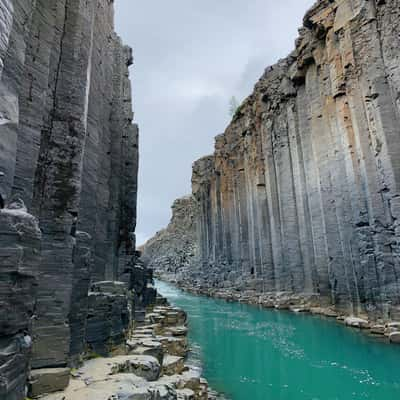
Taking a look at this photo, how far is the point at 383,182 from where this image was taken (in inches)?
661

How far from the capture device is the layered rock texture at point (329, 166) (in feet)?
55.3

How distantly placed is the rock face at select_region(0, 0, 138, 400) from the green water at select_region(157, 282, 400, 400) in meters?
4.22

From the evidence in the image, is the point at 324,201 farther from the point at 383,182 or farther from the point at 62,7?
the point at 62,7

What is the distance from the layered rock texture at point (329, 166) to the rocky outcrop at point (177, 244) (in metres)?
34.9

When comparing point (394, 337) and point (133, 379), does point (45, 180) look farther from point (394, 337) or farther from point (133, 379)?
point (394, 337)

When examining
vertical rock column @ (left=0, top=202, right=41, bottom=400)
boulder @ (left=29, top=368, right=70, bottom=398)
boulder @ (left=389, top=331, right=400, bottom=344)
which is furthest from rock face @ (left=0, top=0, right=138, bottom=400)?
boulder @ (left=389, top=331, right=400, bottom=344)

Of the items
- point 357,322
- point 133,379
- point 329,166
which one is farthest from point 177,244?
point 133,379

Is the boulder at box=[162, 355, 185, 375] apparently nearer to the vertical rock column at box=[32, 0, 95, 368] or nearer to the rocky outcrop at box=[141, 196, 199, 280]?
the vertical rock column at box=[32, 0, 95, 368]

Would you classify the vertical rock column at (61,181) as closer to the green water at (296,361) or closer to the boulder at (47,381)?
the boulder at (47,381)

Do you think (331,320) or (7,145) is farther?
(331,320)

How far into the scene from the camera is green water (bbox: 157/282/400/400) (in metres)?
8.70

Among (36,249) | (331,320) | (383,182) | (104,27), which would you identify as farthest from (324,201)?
(36,249)

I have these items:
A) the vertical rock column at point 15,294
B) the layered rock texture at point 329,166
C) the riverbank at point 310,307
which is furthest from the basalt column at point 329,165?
the vertical rock column at point 15,294

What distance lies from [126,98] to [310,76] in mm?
16171
